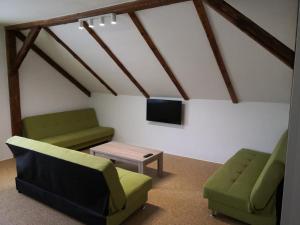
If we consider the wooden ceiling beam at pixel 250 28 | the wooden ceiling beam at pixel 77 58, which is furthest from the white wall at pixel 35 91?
the wooden ceiling beam at pixel 250 28

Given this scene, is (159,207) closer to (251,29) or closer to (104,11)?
(251,29)

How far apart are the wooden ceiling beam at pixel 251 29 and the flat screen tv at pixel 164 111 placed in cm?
222

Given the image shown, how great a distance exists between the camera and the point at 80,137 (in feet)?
15.9

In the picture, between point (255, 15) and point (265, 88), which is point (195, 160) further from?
point (255, 15)

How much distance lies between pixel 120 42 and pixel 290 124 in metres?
3.36

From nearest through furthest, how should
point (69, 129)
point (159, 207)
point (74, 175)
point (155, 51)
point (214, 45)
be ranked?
1. point (74, 175)
2. point (159, 207)
3. point (214, 45)
4. point (155, 51)
5. point (69, 129)

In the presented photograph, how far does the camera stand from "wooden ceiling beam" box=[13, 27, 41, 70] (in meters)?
3.98

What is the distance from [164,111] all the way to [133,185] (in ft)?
7.72

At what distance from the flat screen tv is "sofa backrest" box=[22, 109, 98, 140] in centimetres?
162

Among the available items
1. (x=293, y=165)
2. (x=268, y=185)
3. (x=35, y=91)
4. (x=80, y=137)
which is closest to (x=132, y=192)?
(x=268, y=185)

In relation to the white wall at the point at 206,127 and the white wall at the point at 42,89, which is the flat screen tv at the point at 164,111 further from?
the white wall at the point at 42,89

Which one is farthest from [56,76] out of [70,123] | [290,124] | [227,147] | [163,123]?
[290,124]

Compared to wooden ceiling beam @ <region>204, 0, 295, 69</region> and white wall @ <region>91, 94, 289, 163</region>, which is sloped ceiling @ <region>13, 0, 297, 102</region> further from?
white wall @ <region>91, 94, 289, 163</region>

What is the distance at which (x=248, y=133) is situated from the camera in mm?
4031
